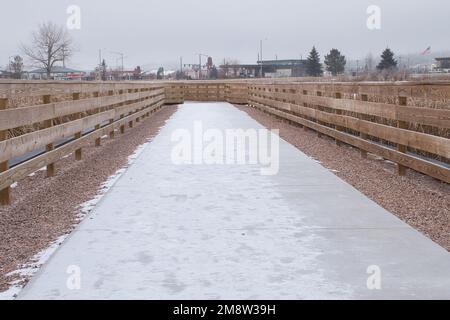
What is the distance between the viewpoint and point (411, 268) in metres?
4.41

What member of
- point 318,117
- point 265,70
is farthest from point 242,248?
point 265,70

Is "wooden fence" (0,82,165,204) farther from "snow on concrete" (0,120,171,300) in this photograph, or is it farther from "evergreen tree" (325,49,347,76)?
"evergreen tree" (325,49,347,76)

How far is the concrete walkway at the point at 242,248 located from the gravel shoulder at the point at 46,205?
10.7 inches

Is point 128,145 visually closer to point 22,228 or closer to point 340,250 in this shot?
point 22,228

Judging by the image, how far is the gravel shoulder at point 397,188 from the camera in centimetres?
592

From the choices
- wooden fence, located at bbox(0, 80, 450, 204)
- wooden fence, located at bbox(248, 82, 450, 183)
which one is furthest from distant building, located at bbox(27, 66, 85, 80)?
wooden fence, located at bbox(248, 82, 450, 183)

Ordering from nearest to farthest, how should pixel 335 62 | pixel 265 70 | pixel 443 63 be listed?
pixel 335 62 < pixel 443 63 < pixel 265 70

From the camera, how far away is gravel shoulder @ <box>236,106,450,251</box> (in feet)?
Answer: 19.4

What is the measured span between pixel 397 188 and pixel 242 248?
3526mm

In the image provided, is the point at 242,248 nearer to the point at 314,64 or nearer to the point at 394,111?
the point at 394,111

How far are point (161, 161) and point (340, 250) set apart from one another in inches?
228

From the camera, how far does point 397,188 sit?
7.73m
